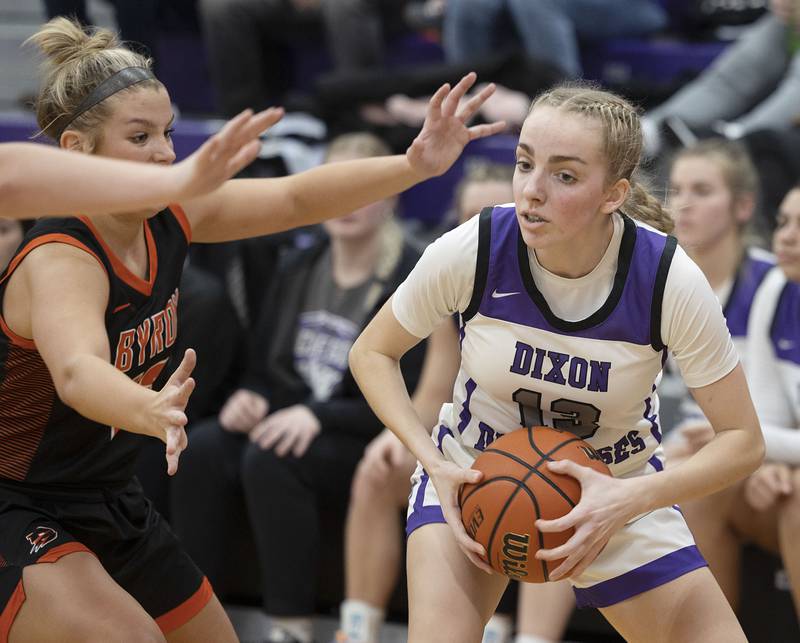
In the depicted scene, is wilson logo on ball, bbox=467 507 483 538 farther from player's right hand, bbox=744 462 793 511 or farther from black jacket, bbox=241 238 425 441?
black jacket, bbox=241 238 425 441

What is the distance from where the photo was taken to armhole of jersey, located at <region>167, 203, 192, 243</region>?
326cm

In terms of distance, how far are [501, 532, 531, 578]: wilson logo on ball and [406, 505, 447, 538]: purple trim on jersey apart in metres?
0.26

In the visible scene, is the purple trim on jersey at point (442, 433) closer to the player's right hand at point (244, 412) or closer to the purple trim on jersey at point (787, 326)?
the purple trim on jersey at point (787, 326)

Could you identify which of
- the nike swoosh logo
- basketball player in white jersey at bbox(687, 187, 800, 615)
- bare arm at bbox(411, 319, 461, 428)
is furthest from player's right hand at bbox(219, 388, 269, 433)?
the nike swoosh logo

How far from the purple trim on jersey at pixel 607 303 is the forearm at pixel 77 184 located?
906 millimetres

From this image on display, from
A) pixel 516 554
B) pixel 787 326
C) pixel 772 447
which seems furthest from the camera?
pixel 787 326

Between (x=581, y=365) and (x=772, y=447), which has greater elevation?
(x=581, y=365)

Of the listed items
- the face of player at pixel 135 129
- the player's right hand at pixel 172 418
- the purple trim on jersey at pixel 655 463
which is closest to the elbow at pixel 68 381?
the player's right hand at pixel 172 418

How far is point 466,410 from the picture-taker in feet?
10.4

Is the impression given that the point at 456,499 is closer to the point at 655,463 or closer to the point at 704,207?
the point at 655,463

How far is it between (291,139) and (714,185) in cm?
254

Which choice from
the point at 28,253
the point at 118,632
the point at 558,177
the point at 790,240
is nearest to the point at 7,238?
the point at 28,253

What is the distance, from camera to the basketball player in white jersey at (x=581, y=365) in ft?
9.25

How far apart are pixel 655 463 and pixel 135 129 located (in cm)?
161
